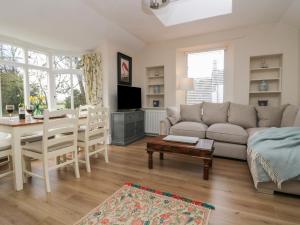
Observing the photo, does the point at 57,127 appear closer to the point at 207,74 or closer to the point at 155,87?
the point at 155,87

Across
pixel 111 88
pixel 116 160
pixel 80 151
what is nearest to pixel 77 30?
pixel 111 88

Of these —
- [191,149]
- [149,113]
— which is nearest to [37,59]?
[149,113]

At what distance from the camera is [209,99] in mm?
4336

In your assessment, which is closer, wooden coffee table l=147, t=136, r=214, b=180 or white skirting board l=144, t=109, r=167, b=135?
wooden coffee table l=147, t=136, r=214, b=180

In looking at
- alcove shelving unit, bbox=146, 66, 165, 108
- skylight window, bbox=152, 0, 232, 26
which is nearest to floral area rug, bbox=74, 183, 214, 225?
skylight window, bbox=152, 0, 232, 26

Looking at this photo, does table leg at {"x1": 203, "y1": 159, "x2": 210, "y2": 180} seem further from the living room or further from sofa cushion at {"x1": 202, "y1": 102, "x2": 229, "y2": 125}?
sofa cushion at {"x1": 202, "y1": 102, "x2": 229, "y2": 125}

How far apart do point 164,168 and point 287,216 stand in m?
1.44

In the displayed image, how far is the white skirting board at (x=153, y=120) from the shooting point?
15.0 feet

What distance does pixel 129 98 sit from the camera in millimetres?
4266

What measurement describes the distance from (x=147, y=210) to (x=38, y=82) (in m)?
3.53

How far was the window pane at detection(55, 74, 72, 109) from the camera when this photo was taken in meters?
4.00

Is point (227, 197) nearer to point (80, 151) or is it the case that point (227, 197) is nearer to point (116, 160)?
point (116, 160)

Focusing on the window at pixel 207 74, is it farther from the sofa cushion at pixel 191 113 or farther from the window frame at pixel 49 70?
the window frame at pixel 49 70

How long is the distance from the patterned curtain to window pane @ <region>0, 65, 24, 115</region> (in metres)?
1.24
